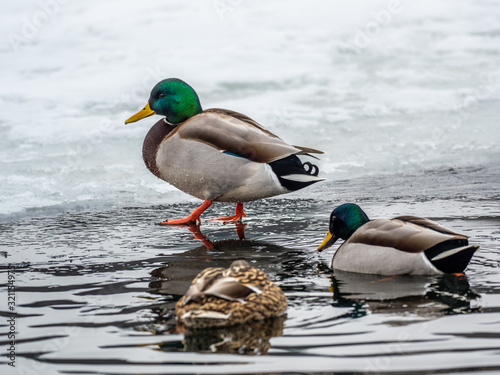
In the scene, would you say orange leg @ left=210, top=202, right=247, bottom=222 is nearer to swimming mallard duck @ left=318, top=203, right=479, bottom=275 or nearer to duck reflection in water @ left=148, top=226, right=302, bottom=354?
duck reflection in water @ left=148, top=226, right=302, bottom=354

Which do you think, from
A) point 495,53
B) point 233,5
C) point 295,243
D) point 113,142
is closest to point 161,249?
point 295,243

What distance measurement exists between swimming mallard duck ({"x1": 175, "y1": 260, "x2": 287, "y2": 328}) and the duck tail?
3.42ft

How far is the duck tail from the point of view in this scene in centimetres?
429

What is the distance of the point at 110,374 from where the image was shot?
9.92 ft

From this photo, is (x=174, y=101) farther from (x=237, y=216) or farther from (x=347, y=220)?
(x=347, y=220)

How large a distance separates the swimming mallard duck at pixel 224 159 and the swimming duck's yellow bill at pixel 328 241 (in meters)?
1.27

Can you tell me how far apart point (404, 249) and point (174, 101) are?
2.86 meters

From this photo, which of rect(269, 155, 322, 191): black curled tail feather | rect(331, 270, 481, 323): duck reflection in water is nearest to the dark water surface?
rect(331, 270, 481, 323): duck reflection in water

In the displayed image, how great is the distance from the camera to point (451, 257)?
430cm

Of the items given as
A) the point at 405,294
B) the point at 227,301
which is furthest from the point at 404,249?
the point at 227,301

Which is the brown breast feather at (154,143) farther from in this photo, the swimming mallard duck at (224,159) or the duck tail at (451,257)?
the duck tail at (451,257)

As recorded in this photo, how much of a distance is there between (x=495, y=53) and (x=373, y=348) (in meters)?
10.8

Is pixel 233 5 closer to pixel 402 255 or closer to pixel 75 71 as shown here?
pixel 75 71

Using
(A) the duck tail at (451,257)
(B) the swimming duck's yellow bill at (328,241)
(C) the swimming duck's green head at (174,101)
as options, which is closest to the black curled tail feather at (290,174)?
(C) the swimming duck's green head at (174,101)
